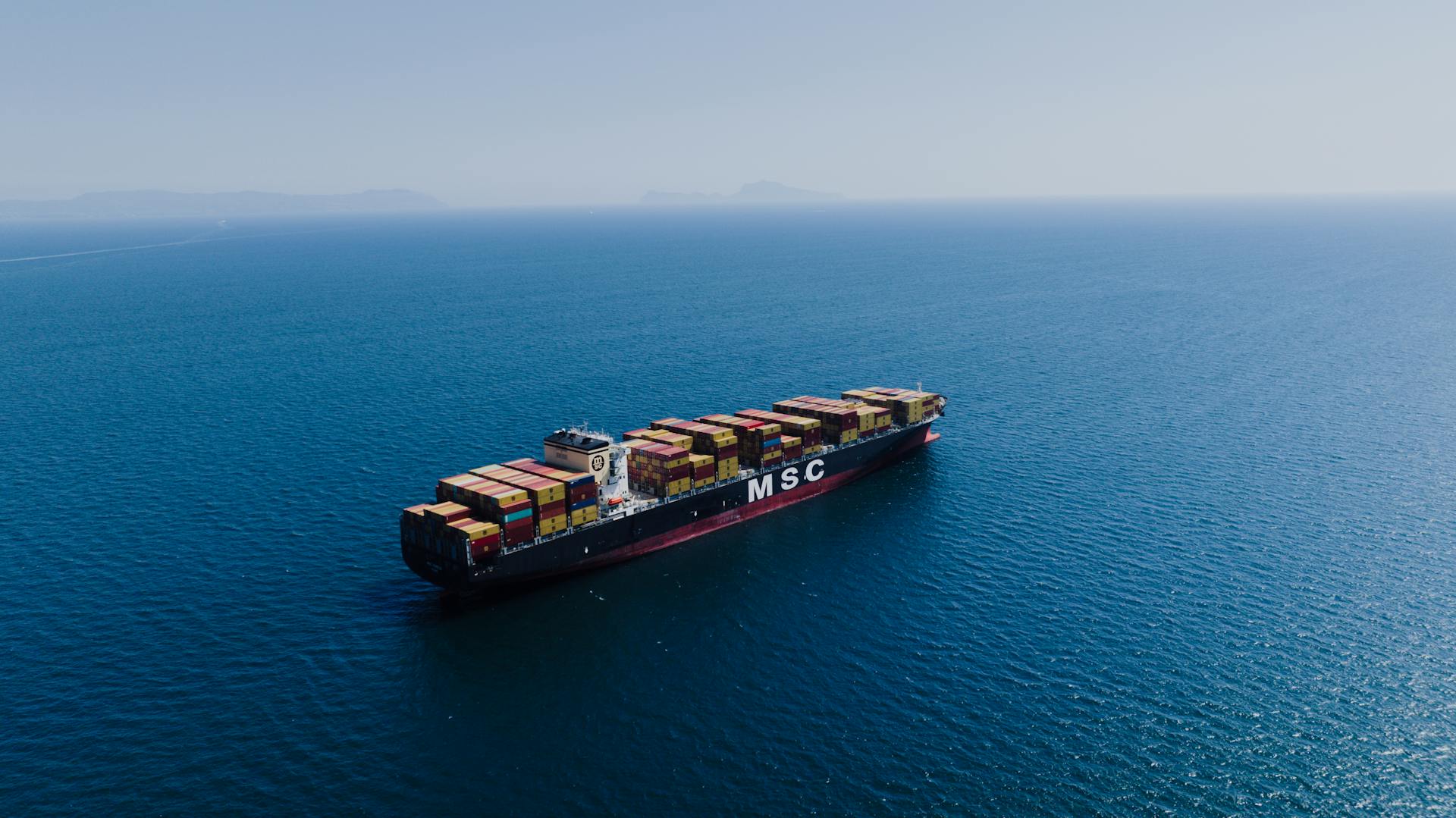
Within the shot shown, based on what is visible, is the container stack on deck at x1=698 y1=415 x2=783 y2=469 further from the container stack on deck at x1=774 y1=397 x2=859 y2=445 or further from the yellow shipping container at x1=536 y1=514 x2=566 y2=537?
the yellow shipping container at x1=536 y1=514 x2=566 y2=537

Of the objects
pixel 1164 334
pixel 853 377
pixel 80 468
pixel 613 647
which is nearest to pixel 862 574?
pixel 613 647

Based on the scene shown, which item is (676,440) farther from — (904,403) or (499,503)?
(904,403)

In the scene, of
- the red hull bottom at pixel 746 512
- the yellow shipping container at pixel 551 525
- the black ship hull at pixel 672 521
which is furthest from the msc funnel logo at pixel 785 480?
the yellow shipping container at pixel 551 525

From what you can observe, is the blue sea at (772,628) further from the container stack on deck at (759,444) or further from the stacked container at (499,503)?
the container stack on deck at (759,444)

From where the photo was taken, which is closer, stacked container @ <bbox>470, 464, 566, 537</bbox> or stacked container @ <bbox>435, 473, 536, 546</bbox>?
stacked container @ <bbox>435, 473, 536, 546</bbox>

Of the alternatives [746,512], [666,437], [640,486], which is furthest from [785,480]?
[640,486]

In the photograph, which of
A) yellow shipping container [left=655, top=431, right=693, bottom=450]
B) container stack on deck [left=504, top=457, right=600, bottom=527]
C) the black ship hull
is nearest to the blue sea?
the black ship hull

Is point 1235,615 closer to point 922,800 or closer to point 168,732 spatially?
point 922,800
